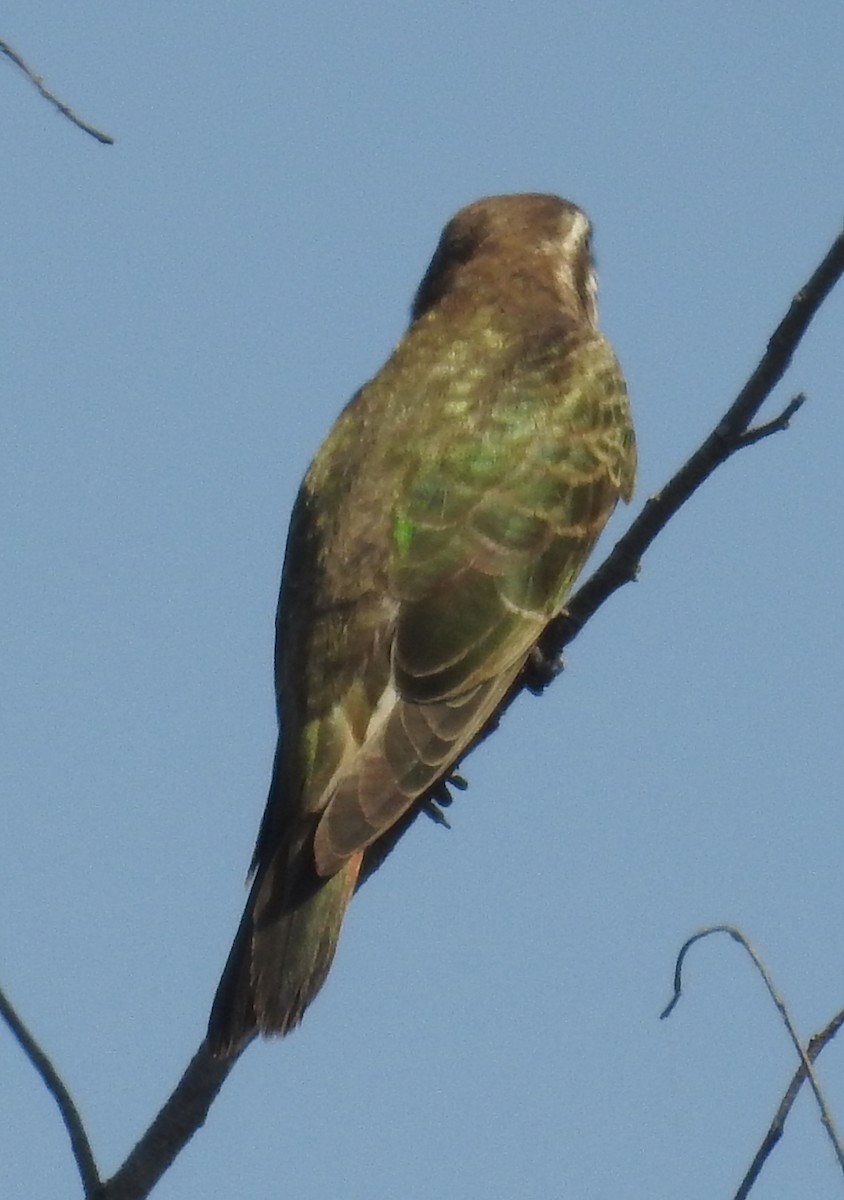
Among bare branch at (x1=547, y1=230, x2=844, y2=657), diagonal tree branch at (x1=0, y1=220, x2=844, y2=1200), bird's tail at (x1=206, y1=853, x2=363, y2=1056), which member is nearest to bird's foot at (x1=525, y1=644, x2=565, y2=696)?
diagonal tree branch at (x1=0, y1=220, x2=844, y2=1200)

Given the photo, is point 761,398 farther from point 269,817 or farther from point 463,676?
point 269,817

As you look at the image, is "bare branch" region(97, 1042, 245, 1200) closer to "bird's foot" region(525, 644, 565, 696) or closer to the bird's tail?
the bird's tail

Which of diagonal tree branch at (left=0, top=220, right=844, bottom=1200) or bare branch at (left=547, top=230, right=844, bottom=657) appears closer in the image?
diagonal tree branch at (left=0, top=220, right=844, bottom=1200)

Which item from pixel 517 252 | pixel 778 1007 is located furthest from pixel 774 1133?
pixel 517 252

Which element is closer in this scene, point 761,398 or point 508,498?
point 761,398

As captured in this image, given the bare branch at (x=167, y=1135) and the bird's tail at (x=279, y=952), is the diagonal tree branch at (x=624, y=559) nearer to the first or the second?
the bare branch at (x=167, y=1135)

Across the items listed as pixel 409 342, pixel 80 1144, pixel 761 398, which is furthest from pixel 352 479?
pixel 80 1144

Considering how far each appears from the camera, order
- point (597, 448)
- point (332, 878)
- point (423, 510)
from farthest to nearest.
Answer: point (597, 448) → point (423, 510) → point (332, 878)
